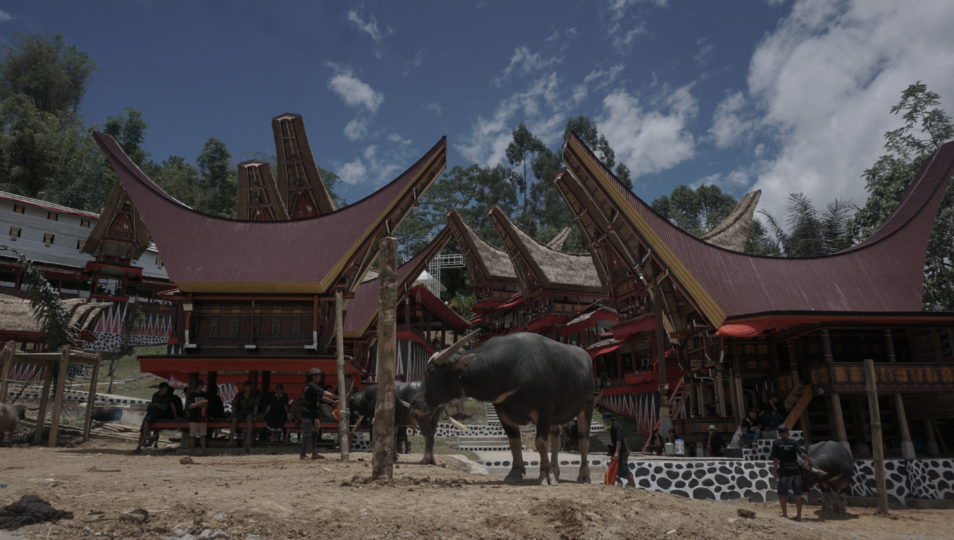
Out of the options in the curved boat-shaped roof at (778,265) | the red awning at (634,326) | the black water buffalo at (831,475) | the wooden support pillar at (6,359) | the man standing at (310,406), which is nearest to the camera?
the man standing at (310,406)

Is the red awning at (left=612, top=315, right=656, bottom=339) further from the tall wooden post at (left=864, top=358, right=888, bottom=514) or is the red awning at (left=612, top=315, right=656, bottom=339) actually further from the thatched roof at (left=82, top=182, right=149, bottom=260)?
the thatched roof at (left=82, top=182, right=149, bottom=260)

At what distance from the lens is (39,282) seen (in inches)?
795

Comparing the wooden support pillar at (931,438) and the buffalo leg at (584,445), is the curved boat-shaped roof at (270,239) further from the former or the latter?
the wooden support pillar at (931,438)

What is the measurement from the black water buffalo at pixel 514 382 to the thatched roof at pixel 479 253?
28.7 metres

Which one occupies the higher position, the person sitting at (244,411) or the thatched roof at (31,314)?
the thatched roof at (31,314)

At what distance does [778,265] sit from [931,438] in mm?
6726

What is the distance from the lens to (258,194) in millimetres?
25500

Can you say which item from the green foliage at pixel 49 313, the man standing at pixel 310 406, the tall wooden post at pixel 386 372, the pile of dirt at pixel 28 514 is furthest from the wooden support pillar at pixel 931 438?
the green foliage at pixel 49 313

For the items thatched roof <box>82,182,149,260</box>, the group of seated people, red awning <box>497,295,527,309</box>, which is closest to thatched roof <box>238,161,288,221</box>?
the group of seated people

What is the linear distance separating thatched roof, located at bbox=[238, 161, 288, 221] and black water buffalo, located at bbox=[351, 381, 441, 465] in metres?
11.1

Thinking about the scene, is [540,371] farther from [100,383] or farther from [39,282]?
[100,383]

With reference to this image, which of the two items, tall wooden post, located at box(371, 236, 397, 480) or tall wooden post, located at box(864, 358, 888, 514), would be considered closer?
tall wooden post, located at box(371, 236, 397, 480)

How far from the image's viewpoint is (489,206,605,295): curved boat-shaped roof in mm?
32906

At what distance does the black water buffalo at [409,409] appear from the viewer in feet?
26.5
